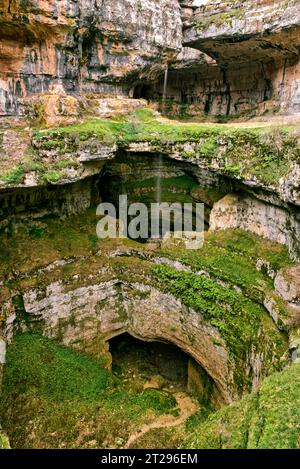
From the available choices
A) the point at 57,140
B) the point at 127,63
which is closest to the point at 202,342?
the point at 57,140

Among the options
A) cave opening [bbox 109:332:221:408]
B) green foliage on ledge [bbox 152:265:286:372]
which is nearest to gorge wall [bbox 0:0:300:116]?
green foliage on ledge [bbox 152:265:286:372]

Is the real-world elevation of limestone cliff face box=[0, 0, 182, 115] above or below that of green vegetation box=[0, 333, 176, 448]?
above

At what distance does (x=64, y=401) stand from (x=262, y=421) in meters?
7.60

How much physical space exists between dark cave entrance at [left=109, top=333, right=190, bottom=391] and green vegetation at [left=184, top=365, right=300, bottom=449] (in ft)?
25.7

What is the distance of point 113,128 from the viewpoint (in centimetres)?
1450

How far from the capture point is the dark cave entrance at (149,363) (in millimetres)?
13844

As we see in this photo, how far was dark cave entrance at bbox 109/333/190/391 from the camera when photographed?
45.4 feet

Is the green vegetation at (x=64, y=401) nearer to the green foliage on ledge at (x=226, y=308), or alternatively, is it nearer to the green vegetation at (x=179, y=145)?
the green foliage on ledge at (x=226, y=308)

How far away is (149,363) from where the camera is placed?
1461 cm

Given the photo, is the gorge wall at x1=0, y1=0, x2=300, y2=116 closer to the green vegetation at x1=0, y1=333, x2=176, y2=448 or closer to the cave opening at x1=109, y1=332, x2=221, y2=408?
the green vegetation at x1=0, y1=333, x2=176, y2=448

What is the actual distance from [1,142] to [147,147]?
18.2 ft

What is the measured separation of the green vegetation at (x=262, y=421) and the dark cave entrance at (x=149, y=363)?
782 centimetres
